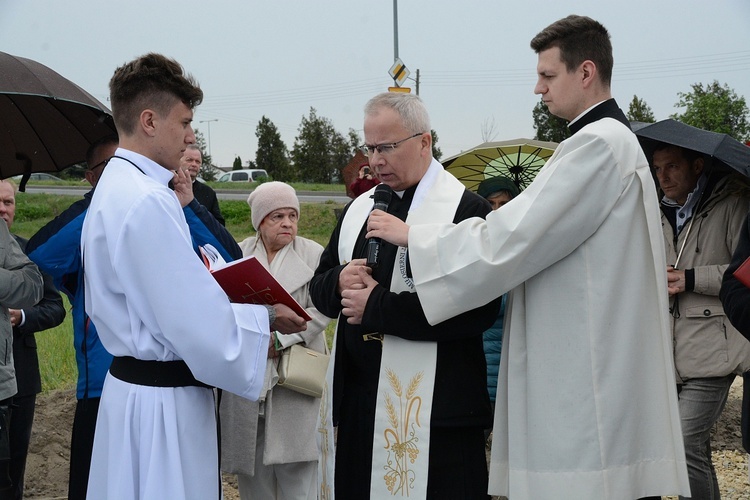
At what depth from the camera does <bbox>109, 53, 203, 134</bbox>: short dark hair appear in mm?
3092

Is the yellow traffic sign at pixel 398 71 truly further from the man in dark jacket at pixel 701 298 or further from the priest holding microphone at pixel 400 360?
the priest holding microphone at pixel 400 360

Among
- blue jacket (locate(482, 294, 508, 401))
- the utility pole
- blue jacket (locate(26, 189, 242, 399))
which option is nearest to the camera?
blue jacket (locate(26, 189, 242, 399))

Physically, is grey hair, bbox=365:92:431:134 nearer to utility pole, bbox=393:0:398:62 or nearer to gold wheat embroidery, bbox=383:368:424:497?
gold wheat embroidery, bbox=383:368:424:497

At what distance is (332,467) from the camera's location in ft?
12.3

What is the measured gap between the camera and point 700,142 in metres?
4.40

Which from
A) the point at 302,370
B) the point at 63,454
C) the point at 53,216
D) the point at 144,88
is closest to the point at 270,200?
the point at 302,370

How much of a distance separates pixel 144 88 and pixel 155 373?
1036mm

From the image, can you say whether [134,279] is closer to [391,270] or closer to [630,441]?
[391,270]

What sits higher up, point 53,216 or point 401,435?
point 53,216

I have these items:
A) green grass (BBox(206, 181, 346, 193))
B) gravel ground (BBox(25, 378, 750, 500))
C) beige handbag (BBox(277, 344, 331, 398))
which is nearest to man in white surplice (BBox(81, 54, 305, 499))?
beige handbag (BBox(277, 344, 331, 398))

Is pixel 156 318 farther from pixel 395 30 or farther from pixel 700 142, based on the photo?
pixel 395 30

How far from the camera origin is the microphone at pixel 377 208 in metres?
3.43

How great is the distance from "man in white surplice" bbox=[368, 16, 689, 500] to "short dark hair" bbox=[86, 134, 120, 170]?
199 centimetres

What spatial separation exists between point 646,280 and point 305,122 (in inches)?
1594
